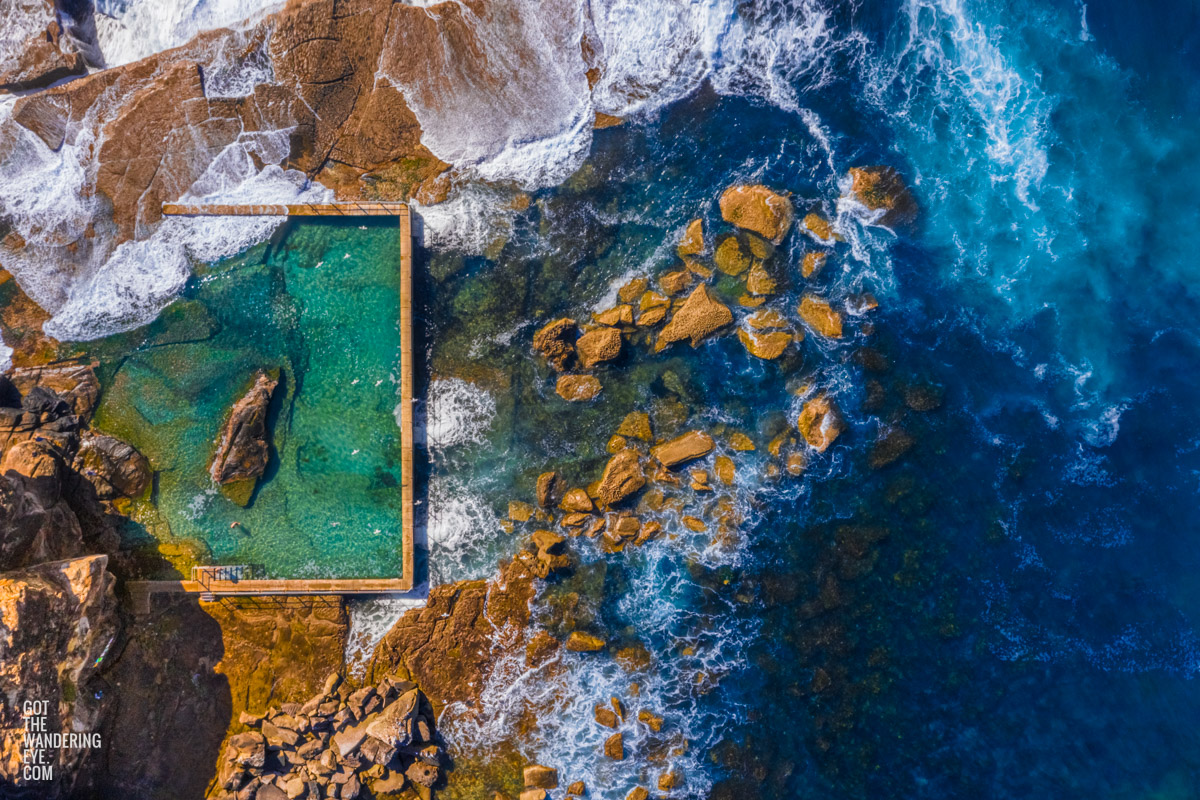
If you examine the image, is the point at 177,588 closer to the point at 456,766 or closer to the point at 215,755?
the point at 215,755

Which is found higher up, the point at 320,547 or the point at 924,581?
the point at 924,581

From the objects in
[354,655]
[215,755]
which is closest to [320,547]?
[354,655]

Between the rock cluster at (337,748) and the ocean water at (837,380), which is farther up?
the ocean water at (837,380)

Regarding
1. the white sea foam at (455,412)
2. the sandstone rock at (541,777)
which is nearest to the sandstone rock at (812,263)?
the white sea foam at (455,412)

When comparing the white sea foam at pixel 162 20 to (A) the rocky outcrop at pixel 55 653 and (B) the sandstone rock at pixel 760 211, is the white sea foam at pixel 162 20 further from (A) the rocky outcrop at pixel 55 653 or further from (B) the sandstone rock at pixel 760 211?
(A) the rocky outcrop at pixel 55 653

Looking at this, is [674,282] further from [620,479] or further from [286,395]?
[286,395]

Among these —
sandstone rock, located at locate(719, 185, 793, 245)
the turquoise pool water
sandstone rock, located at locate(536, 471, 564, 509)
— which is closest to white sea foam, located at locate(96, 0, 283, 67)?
the turquoise pool water

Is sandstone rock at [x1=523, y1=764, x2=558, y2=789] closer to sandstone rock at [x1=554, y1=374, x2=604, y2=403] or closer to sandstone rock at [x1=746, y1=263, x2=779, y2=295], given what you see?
sandstone rock at [x1=554, y1=374, x2=604, y2=403]
